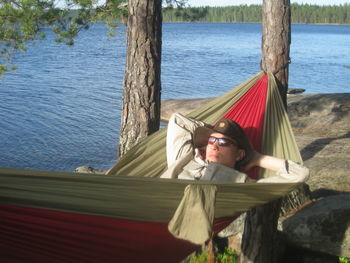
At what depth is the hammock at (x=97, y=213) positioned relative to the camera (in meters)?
1.79

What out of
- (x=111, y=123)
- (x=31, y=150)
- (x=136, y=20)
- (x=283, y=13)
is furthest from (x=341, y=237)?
(x=111, y=123)

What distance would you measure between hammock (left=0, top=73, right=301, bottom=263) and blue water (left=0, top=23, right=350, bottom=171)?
5425 mm

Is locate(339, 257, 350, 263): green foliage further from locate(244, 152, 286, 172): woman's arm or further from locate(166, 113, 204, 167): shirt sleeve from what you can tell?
locate(166, 113, 204, 167): shirt sleeve

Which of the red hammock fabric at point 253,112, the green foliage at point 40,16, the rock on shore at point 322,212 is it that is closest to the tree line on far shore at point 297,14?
the green foliage at point 40,16

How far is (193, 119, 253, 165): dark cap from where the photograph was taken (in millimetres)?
2871

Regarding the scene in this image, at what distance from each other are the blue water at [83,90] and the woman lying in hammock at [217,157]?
4.59m

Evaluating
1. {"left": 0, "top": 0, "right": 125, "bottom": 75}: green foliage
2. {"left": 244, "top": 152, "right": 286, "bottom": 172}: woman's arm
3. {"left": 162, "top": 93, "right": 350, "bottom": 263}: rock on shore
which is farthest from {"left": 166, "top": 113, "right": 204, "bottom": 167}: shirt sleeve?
{"left": 0, "top": 0, "right": 125, "bottom": 75}: green foliage

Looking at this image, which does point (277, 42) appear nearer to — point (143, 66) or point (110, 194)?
point (143, 66)

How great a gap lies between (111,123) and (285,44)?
8159 mm

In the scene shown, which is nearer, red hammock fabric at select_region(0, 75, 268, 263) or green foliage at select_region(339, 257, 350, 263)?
red hammock fabric at select_region(0, 75, 268, 263)

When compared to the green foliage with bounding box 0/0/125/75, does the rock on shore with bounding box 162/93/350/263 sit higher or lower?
lower

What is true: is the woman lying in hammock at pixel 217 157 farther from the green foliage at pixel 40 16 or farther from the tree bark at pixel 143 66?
the green foliage at pixel 40 16

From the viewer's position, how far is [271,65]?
12.0 feet

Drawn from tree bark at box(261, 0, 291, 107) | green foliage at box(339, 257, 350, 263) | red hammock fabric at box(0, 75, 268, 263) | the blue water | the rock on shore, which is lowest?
the blue water
